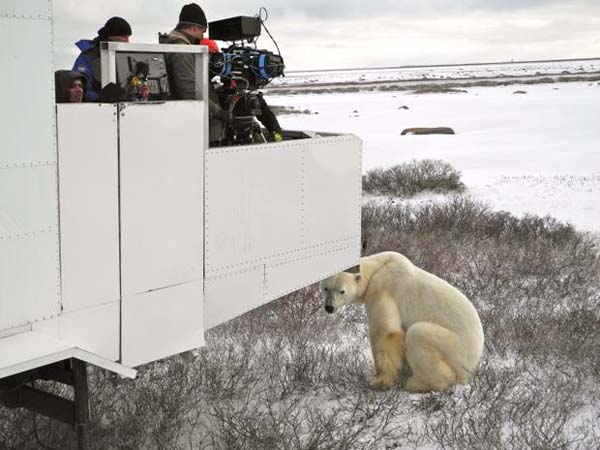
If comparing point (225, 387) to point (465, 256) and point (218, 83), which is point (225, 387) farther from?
point (465, 256)

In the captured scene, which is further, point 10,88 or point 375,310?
point 375,310

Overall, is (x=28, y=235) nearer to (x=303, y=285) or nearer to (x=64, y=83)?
(x=64, y=83)

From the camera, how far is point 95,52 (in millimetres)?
4293

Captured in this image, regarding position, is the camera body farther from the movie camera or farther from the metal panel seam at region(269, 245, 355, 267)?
the metal panel seam at region(269, 245, 355, 267)

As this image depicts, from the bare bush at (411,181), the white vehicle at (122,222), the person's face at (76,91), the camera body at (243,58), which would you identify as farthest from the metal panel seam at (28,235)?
the bare bush at (411,181)

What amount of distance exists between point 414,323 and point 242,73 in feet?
7.20

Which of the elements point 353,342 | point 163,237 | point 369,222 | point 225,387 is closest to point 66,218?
point 163,237

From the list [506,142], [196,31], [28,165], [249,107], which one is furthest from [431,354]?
[506,142]

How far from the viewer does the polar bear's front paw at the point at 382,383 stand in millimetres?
5637

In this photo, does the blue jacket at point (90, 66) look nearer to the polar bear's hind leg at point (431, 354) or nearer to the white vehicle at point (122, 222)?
the white vehicle at point (122, 222)

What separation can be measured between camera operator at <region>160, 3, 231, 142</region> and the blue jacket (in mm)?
426

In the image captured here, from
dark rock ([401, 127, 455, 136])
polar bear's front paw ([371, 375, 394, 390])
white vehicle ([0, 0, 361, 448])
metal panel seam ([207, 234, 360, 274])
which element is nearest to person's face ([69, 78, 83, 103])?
white vehicle ([0, 0, 361, 448])

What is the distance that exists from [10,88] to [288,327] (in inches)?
190

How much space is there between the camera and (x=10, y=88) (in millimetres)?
3164
